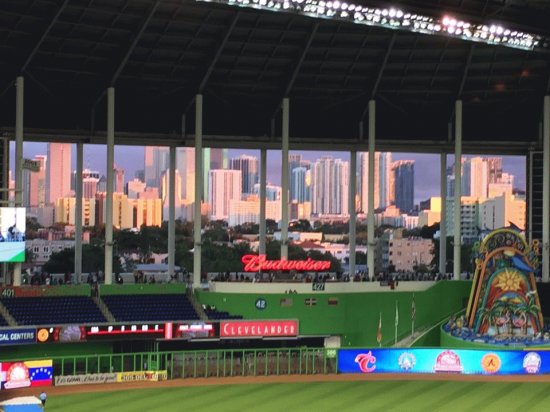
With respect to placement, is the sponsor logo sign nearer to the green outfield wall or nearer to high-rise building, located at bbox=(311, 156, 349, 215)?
the green outfield wall

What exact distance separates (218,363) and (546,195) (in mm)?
28408

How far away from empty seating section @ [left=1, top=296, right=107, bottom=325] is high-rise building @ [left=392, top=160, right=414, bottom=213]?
140ft

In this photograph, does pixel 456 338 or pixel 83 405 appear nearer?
pixel 83 405

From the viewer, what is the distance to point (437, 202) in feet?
304

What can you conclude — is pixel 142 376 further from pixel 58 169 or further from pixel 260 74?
pixel 58 169

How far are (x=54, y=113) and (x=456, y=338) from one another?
3100cm

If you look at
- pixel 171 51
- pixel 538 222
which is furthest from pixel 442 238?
pixel 171 51

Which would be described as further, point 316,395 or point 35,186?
point 35,186

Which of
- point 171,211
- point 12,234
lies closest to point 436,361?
point 171,211

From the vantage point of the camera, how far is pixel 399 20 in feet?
154

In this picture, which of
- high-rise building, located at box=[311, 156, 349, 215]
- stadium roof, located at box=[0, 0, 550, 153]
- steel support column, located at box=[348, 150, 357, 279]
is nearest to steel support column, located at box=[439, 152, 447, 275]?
stadium roof, located at box=[0, 0, 550, 153]

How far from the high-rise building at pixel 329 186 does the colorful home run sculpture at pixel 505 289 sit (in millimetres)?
32617

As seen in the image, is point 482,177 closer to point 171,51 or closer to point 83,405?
point 171,51

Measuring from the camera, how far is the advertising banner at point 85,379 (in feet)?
139
